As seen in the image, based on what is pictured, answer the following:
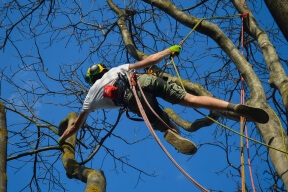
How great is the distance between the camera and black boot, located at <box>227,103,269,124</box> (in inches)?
135

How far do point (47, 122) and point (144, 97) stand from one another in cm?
193

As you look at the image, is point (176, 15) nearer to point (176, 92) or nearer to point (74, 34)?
point (176, 92)

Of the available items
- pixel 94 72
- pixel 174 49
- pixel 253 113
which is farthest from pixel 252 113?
pixel 94 72

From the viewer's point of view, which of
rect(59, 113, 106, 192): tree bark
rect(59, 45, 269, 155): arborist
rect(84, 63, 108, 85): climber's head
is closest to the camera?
rect(59, 113, 106, 192): tree bark

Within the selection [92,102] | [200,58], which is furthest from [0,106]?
[200,58]

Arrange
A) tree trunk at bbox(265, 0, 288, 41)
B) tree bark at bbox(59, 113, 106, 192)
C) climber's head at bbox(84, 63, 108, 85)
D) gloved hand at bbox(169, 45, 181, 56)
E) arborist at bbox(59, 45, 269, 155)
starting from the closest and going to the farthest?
1. tree trunk at bbox(265, 0, 288, 41)
2. tree bark at bbox(59, 113, 106, 192)
3. arborist at bbox(59, 45, 269, 155)
4. gloved hand at bbox(169, 45, 181, 56)
5. climber's head at bbox(84, 63, 108, 85)

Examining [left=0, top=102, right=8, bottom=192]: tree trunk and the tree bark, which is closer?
[left=0, top=102, right=8, bottom=192]: tree trunk

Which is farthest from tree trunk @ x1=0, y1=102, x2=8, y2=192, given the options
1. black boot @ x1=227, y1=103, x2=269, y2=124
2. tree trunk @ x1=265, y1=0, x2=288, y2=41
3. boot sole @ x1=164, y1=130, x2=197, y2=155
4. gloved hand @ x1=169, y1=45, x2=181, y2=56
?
tree trunk @ x1=265, y1=0, x2=288, y2=41

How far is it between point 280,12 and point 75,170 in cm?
223

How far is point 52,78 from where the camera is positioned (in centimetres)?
594

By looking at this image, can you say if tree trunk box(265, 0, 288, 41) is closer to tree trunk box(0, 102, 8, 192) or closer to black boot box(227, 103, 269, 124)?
black boot box(227, 103, 269, 124)

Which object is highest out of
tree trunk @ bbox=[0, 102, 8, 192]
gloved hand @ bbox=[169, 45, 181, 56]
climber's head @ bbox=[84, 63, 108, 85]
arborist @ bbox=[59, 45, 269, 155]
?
climber's head @ bbox=[84, 63, 108, 85]

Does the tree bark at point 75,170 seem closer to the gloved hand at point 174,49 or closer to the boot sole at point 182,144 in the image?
the boot sole at point 182,144

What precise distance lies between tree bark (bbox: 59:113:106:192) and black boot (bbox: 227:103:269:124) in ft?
3.92
